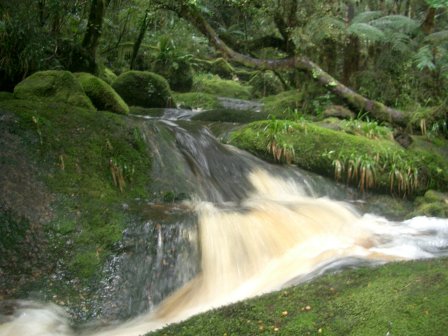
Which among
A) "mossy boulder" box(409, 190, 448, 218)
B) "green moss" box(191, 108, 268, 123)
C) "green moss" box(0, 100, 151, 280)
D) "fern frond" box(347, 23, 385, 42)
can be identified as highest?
"fern frond" box(347, 23, 385, 42)

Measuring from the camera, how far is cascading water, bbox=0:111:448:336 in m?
4.37

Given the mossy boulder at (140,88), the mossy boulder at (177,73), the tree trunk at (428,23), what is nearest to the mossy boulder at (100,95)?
the mossy boulder at (140,88)

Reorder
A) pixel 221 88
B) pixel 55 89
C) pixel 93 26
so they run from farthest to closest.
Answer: pixel 221 88 < pixel 93 26 < pixel 55 89

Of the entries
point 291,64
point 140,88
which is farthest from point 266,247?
point 140,88

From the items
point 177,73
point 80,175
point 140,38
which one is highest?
point 140,38

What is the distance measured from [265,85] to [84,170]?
13.9m

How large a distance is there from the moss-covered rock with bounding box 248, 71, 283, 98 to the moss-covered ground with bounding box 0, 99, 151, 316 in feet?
39.9

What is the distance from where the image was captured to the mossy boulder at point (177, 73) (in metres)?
17.0

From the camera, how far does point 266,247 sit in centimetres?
541

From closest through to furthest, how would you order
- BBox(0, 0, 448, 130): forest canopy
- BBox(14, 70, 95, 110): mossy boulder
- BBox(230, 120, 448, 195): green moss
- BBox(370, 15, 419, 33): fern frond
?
BBox(14, 70, 95, 110): mossy boulder < BBox(230, 120, 448, 195): green moss < BBox(0, 0, 448, 130): forest canopy < BBox(370, 15, 419, 33): fern frond

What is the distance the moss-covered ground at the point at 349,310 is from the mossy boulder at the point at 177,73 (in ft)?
47.0

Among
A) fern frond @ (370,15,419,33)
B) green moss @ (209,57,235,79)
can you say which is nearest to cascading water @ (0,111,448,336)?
fern frond @ (370,15,419,33)

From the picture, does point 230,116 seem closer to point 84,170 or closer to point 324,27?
point 324,27

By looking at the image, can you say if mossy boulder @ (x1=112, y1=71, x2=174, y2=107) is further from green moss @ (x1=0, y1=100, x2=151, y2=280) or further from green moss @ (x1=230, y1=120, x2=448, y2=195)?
green moss @ (x1=0, y1=100, x2=151, y2=280)
